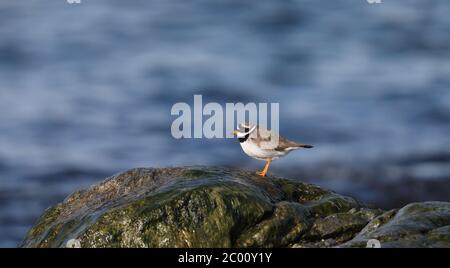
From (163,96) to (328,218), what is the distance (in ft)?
36.0

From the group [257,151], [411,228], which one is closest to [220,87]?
[257,151]

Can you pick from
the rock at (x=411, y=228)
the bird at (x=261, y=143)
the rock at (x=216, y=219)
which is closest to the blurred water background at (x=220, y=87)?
the bird at (x=261, y=143)

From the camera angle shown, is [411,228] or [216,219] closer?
[411,228]

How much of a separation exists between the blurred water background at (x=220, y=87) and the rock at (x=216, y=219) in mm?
5363

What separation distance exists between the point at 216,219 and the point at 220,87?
453 inches

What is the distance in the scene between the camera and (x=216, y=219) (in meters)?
7.32

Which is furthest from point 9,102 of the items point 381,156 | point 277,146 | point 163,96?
point 277,146

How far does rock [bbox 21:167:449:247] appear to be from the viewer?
7203mm

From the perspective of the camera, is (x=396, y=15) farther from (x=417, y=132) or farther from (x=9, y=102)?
(x=9, y=102)

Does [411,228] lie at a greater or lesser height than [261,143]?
lesser

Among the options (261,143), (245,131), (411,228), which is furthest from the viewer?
(245,131)

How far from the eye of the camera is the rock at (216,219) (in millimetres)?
7203

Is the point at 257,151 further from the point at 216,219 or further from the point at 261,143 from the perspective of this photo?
the point at 216,219

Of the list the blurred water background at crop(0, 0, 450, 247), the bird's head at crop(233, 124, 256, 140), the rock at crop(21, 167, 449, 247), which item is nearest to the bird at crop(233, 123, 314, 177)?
the bird's head at crop(233, 124, 256, 140)
